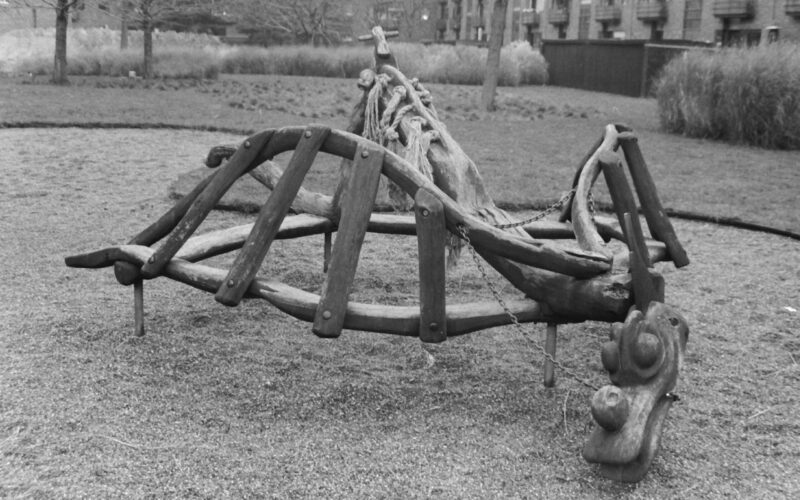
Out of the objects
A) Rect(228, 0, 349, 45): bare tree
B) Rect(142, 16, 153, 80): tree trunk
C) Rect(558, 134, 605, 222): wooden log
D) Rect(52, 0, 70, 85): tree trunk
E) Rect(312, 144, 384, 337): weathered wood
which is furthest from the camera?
Rect(228, 0, 349, 45): bare tree

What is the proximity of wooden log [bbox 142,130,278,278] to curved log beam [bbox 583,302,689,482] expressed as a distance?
1.87 meters

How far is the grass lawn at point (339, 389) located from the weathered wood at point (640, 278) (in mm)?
609

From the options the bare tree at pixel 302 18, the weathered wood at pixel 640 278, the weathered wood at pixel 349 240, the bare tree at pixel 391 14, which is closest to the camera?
the weathered wood at pixel 640 278

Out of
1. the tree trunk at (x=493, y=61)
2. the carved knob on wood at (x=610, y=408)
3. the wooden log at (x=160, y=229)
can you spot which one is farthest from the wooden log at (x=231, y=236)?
the tree trunk at (x=493, y=61)

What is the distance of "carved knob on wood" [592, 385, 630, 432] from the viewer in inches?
126

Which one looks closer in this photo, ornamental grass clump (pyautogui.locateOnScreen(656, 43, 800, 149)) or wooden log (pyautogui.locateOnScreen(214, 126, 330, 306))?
wooden log (pyautogui.locateOnScreen(214, 126, 330, 306))

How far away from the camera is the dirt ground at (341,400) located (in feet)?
11.2

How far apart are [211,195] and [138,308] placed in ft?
2.82

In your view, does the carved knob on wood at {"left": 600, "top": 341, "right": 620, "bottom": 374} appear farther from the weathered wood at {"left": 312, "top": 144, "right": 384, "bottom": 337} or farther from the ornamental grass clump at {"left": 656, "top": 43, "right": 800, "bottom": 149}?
the ornamental grass clump at {"left": 656, "top": 43, "right": 800, "bottom": 149}

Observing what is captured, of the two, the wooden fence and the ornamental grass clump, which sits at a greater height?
the wooden fence

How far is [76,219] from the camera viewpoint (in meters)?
7.69

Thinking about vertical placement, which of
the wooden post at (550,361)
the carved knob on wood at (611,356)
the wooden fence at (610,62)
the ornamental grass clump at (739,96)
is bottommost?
the wooden post at (550,361)

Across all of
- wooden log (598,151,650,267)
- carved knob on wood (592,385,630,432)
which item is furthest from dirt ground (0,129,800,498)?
wooden log (598,151,650,267)

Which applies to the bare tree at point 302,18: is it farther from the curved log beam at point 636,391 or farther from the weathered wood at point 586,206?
the curved log beam at point 636,391
